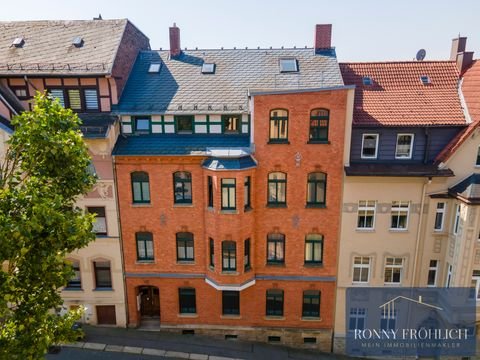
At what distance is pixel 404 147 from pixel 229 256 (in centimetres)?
1146

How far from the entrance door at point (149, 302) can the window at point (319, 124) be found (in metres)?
14.1

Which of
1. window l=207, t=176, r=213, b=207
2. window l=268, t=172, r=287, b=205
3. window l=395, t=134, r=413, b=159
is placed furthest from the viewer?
window l=268, t=172, r=287, b=205

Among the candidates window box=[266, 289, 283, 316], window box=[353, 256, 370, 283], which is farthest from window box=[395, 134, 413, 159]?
window box=[266, 289, 283, 316]

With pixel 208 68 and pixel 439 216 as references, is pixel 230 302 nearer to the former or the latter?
pixel 439 216

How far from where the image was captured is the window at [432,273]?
Answer: 2108 centimetres

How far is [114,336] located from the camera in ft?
73.9

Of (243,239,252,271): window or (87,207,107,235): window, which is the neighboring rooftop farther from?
(243,239,252,271): window

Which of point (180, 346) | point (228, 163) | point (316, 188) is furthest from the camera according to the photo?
point (180, 346)

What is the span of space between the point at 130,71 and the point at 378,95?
50.3 ft

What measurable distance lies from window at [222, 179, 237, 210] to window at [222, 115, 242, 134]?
317cm

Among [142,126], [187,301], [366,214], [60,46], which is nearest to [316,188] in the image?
[366,214]

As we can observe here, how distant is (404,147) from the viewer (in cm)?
2009

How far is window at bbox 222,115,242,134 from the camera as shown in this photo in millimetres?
20828

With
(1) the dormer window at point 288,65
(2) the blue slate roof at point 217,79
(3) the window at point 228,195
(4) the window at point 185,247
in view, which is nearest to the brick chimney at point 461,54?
(2) the blue slate roof at point 217,79
